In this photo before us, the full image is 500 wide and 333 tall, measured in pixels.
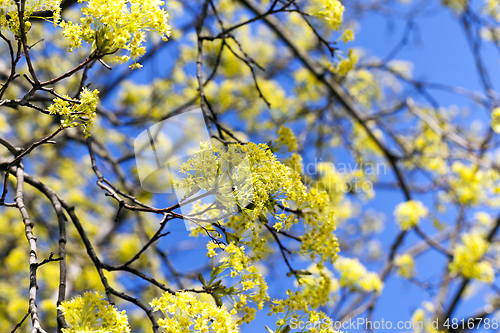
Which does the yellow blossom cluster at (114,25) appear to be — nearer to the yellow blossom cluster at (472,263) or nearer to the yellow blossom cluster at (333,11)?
the yellow blossom cluster at (333,11)

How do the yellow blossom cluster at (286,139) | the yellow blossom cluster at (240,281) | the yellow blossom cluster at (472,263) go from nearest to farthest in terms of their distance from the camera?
the yellow blossom cluster at (240,281)
the yellow blossom cluster at (286,139)
the yellow blossom cluster at (472,263)

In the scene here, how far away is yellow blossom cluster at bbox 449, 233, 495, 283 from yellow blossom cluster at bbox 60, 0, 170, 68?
4506mm

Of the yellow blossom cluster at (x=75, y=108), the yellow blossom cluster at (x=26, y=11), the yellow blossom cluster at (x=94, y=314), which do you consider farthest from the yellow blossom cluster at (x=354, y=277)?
the yellow blossom cluster at (x=26, y=11)

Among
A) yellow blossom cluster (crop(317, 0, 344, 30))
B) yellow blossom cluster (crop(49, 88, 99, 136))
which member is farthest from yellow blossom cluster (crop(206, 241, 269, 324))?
yellow blossom cluster (crop(317, 0, 344, 30))

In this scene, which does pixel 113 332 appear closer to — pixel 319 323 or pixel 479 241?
pixel 319 323

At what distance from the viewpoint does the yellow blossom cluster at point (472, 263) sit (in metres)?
4.11

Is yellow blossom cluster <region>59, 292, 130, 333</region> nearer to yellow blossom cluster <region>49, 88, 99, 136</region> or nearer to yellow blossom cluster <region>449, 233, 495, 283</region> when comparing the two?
yellow blossom cluster <region>49, 88, 99, 136</region>

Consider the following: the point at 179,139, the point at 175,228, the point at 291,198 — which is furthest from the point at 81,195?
the point at 291,198

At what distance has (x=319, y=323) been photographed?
4.69 feet

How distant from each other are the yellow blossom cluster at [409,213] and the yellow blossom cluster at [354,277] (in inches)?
33.1

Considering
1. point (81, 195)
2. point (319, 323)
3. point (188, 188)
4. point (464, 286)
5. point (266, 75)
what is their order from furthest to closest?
point (266, 75) < point (81, 195) < point (464, 286) < point (319, 323) < point (188, 188)

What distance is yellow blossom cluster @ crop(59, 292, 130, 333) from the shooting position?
1.21 m

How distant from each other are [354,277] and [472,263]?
181 centimetres

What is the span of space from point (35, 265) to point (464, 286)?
6.05 m
